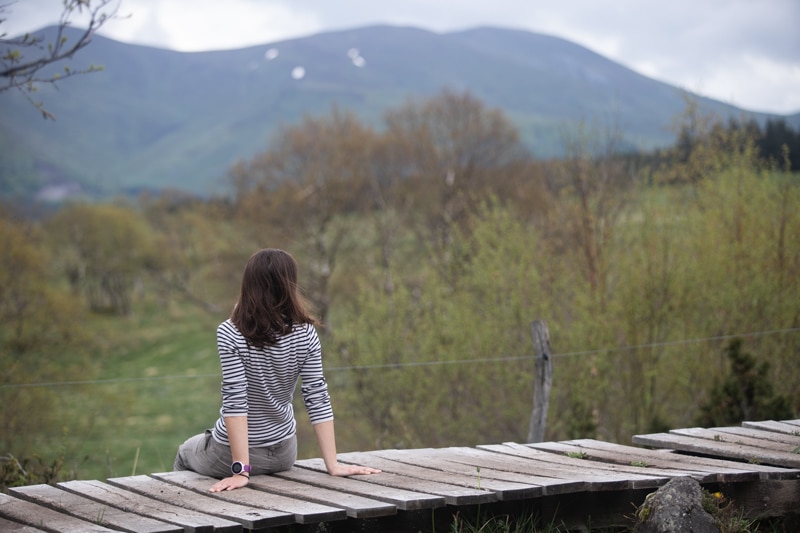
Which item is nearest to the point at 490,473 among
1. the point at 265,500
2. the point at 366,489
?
the point at 366,489

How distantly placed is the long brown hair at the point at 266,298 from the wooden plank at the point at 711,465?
2.09 m

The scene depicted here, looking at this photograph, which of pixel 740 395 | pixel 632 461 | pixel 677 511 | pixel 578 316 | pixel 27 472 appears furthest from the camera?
pixel 578 316

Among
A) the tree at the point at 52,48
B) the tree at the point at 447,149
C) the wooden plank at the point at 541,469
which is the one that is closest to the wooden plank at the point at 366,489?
the wooden plank at the point at 541,469

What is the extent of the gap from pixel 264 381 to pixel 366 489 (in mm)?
802

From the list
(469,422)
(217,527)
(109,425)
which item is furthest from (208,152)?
(217,527)

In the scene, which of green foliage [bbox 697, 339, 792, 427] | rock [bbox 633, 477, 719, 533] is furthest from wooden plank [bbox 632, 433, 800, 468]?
green foliage [bbox 697, 339, 792, 427]

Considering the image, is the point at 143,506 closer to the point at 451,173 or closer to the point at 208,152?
the point at 451,173

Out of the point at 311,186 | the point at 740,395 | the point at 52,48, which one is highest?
the point at 311,186

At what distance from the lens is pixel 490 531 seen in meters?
4.45

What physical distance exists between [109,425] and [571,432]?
38908 mm

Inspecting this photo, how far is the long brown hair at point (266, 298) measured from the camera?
4551 millimetres

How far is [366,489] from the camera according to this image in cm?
438

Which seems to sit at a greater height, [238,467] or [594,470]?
[238,467]

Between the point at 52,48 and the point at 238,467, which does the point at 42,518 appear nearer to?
the point at 238,467
